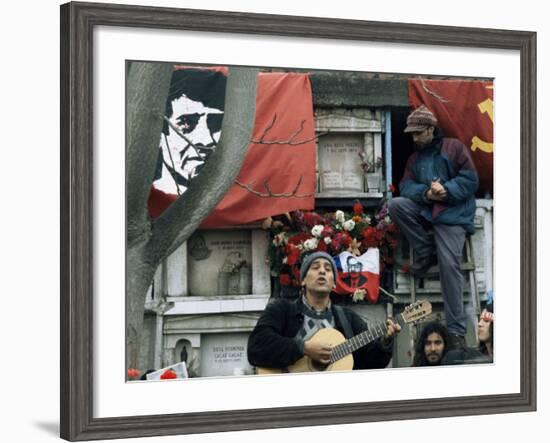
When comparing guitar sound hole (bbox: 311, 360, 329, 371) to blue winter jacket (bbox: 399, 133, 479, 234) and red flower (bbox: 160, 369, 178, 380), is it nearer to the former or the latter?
red flower (bbox: 160, 369, 178, 380)

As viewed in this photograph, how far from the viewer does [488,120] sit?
979cm

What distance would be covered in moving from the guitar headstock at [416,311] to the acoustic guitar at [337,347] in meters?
0.01

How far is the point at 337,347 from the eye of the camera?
9.29 metres

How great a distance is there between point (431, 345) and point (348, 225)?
37.5 inches

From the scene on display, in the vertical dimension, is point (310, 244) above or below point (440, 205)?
below

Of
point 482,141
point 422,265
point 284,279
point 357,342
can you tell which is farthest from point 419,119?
point 357,342

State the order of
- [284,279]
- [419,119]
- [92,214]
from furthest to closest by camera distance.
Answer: [419,119] < [284,279] < [92,214]

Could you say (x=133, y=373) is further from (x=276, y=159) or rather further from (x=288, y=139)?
(x=288, y=139)

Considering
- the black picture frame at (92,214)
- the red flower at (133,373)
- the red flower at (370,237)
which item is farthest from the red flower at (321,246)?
the red flower at (133,373)

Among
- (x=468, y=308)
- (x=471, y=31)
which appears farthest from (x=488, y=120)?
(x=468, y=308)

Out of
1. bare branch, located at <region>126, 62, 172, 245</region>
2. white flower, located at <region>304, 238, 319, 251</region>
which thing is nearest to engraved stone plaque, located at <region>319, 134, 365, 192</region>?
white flower, located at <region>304, 238, 319, 251</region>

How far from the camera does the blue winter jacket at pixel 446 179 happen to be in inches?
377

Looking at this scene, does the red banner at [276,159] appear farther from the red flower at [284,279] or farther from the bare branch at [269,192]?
the red flower at [284,279]

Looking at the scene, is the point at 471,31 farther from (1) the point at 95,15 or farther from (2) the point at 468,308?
(1) the point at 95,15
